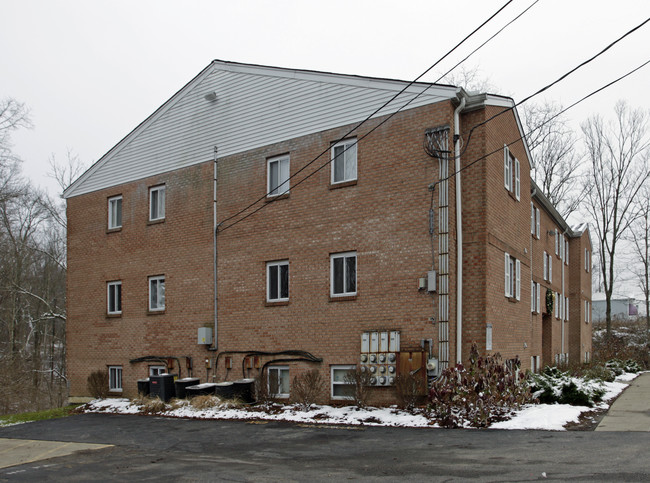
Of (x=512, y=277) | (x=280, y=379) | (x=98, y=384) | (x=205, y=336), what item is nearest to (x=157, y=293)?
(x=205, y=336)

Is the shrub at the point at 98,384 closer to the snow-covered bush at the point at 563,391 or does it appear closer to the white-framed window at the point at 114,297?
the white-framed window at the point at 114,297

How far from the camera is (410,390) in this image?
13.5m

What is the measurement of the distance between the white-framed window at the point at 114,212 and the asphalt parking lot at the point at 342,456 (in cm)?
967

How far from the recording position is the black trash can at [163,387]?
17.2 meters

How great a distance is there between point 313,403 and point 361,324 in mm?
2324

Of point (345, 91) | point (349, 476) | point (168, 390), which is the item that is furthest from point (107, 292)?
point (349, 476)

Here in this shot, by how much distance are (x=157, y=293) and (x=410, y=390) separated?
9713 mm

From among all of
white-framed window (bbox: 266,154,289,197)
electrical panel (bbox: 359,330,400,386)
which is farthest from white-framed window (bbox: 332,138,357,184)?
electrical panel (bbox: 359,330,400,386)

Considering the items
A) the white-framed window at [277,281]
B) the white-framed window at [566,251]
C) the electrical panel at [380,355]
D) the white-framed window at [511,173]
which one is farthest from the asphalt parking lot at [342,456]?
the white-framed window at [566,251]

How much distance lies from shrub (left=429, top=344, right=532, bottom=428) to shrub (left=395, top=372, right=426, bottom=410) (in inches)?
25.2

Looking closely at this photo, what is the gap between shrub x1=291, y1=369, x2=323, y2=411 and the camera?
1489cm

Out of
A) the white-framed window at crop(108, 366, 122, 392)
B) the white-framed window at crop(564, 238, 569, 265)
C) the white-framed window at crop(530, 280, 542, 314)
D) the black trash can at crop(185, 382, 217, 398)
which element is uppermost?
the white-framed window at crop(564, 238, 569, 265)

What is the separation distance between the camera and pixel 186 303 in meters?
18.9

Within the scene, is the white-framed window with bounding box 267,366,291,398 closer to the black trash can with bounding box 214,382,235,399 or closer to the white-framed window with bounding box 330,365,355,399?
the black trash can with bounding box 214,382,235,399
